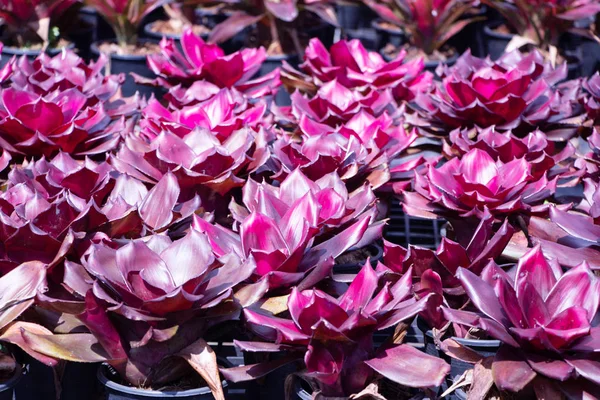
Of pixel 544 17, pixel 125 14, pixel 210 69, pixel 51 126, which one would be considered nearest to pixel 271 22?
pixel 125 14

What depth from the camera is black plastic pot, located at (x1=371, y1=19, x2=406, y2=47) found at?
11.8 ft

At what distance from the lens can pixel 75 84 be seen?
1.91 metres

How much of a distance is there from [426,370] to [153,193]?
1.78 ft

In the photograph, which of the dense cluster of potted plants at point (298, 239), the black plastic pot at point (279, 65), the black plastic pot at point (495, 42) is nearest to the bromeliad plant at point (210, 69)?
the dense cluster of potted plants at point (298, 239)

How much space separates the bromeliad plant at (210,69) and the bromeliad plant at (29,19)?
124 centimetres

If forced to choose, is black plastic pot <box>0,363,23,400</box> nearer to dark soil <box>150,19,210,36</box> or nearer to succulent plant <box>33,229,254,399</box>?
succulent plant <box>33,229,254,399</box>

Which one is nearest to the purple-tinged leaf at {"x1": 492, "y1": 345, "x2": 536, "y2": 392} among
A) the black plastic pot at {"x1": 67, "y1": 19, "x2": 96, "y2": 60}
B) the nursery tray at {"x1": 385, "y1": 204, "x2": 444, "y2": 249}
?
the nursery tray at {"x1": 385, "y1": 204, "x2": 444, "y2": 249}

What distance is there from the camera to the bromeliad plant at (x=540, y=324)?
98 cm

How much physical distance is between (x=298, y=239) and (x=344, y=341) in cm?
18

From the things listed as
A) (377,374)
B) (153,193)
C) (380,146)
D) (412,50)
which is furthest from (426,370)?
(412,50)

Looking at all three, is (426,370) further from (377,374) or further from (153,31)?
(153,31)

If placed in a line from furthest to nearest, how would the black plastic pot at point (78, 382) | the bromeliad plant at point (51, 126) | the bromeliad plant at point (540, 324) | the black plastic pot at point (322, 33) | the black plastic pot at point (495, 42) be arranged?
the black plastic pot at point (322, 33)
the black plastic pot at point (495, 42)
the bromeliad plant at point (51, 126)
the black plastic pot at point (78, 382)
the bromeliad plant at point (540, 324)

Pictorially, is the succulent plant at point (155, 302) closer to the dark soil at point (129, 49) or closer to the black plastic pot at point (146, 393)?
the black plastic pot at point (146, 393)

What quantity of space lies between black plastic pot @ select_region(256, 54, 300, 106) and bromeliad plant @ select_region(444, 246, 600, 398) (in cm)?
199
